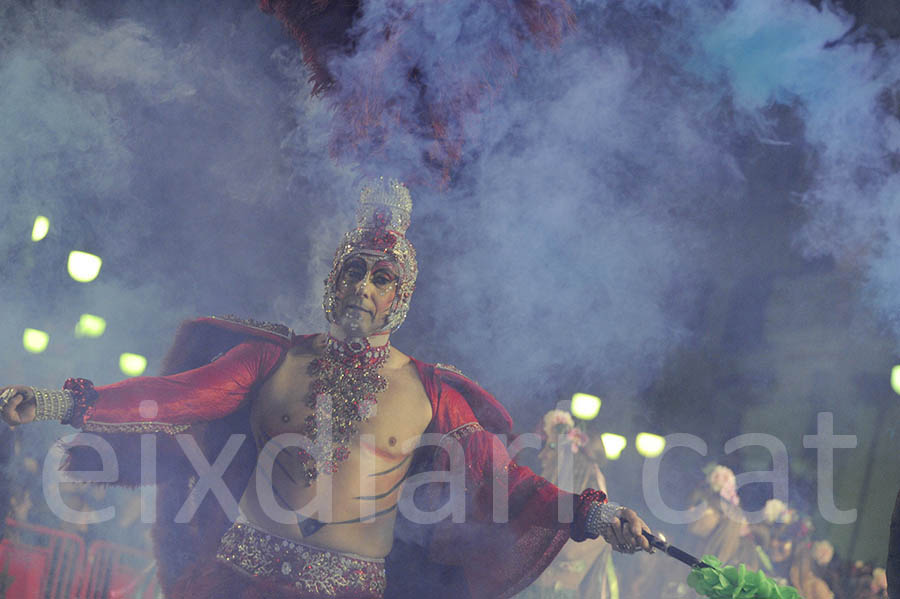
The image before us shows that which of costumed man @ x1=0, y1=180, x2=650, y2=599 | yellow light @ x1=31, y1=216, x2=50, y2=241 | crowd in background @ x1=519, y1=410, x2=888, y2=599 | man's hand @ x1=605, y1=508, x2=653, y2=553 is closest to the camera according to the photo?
man's hand @ x1=605, y1=508, x2=653, y2=553

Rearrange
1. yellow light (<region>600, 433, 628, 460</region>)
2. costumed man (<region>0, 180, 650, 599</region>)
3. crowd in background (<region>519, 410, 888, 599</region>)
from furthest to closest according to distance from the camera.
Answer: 1. yellow light (<region>600, 433, 628, 460</region>)
2. crowd in background (<region>519, 410, 888, 599</region>)
3. costumed man (<region>0, 180, 650, 599</region>)

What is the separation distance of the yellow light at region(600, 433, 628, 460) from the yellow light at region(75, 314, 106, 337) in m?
2.87

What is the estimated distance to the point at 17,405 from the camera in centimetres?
290

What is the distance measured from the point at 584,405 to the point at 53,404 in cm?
258

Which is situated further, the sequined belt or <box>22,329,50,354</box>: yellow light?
<box>22,329,50,354</box>: yellow light

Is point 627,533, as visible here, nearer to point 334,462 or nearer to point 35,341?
point 334,462

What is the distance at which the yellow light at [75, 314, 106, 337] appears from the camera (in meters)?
3.85

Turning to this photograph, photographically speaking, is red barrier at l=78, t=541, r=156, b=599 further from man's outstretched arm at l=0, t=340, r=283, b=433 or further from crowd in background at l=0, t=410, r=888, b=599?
man's outstretched arm at l=0, t=340, r=283, b=433

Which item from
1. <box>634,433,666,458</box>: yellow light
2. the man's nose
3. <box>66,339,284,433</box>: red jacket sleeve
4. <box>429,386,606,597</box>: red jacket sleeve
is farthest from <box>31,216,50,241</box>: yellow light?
<box>634,433,666,458</box>: yellow light

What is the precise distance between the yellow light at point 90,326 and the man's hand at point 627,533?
2634 mm

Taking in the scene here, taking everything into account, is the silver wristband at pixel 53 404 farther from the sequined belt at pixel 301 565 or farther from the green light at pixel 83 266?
the green light at pixel 83 266

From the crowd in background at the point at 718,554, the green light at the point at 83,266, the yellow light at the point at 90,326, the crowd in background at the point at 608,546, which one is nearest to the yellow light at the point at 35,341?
the yellow light at the point at 90,326

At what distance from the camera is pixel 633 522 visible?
2.90 m

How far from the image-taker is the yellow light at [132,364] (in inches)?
150
